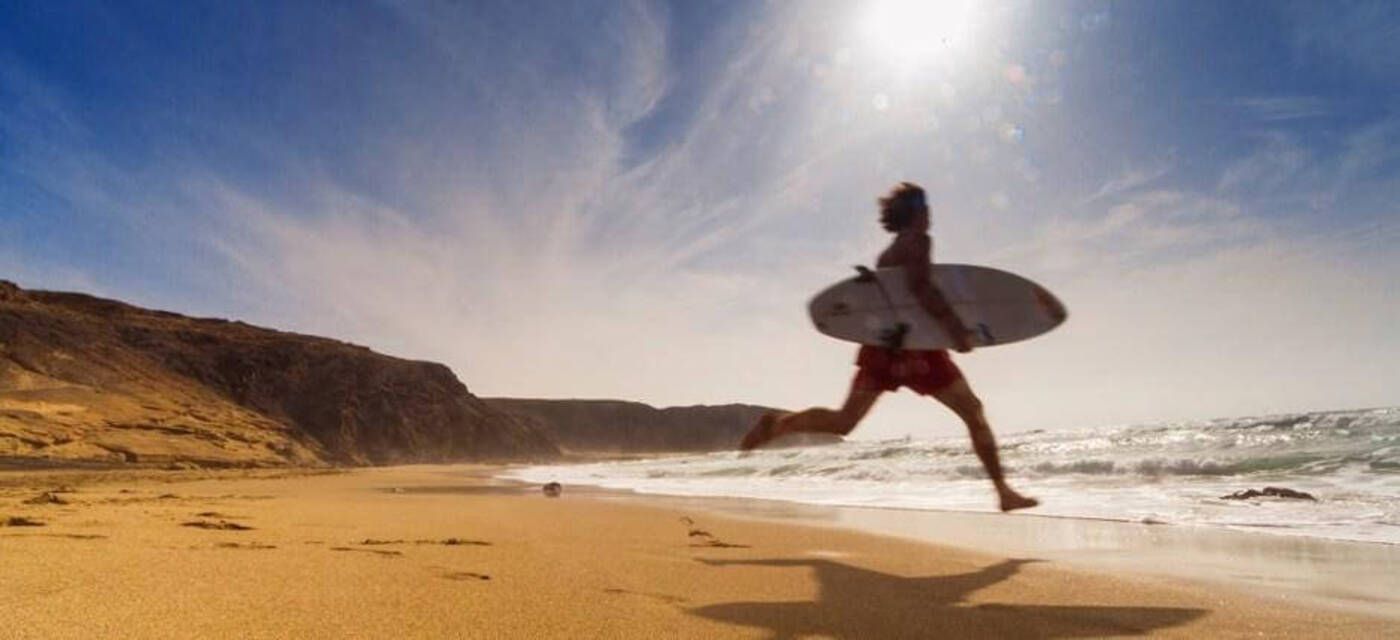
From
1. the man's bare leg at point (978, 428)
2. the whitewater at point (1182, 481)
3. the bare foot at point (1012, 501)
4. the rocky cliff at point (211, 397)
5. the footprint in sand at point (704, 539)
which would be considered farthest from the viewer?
the rocky cliff at point (211, 397)

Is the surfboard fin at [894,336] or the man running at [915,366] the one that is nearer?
the man running at [915,366]

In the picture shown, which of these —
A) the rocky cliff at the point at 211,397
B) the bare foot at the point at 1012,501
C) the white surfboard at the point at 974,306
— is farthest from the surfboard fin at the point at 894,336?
the rocky cliff at the point at 211,397

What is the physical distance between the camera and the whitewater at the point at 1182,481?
230 inches

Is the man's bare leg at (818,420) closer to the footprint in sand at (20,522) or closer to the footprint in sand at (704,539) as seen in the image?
the footprint in sand at (704,539)

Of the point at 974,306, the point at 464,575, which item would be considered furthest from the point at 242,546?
the point at 974,306

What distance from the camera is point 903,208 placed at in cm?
432

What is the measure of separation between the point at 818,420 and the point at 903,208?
134cm

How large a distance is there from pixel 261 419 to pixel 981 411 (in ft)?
120

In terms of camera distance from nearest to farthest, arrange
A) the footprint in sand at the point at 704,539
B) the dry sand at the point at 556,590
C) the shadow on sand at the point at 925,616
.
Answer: the dry sand at the point at 556,590
the shadow on sand at the point at 925,616
the footprint in sand at the point at 704,539

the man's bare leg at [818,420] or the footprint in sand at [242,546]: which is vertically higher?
the man's bare leg at [818,420]

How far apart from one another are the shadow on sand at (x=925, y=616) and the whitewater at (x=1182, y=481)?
2.28 meters

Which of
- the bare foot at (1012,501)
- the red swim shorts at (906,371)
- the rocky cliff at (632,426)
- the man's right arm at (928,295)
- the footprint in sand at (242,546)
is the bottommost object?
the footprint in sand at (242,546)

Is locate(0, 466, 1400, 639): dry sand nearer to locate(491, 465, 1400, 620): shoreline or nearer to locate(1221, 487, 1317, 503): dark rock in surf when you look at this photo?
locate(491, 465, 1400, 620): shoreline

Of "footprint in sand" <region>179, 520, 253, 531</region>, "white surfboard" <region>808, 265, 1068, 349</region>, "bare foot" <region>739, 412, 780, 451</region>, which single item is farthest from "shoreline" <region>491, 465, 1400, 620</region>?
"footprint in sand" <region>179, 520, 253, 531</region>
